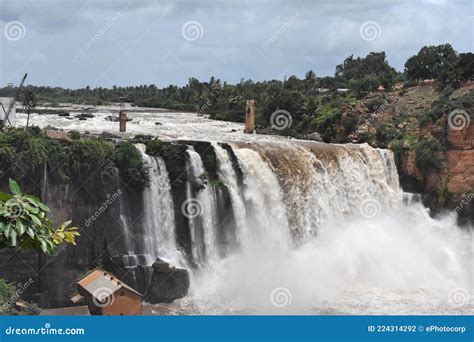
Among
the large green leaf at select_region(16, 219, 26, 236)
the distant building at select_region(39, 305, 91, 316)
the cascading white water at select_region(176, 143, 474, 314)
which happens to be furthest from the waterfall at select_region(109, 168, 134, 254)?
the large green leaf at select_region(16, 219, 26, 236)

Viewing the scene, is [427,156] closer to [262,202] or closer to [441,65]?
[262,202]

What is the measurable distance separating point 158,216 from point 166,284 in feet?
8.04

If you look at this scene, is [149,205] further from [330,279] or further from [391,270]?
[391,270]

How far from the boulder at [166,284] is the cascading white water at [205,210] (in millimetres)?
1497

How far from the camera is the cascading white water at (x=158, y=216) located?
72.0ft

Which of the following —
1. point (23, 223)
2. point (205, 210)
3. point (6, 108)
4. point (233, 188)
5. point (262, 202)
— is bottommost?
point (205, 210)

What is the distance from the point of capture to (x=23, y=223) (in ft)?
18.0

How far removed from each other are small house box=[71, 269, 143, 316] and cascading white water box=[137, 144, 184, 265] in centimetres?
253

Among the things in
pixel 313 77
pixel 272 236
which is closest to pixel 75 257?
pixel 272 236

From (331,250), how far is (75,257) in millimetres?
9686

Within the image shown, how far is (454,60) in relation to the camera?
41906mm

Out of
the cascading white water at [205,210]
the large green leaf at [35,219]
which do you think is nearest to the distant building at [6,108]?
the cascading white water at [205,210]

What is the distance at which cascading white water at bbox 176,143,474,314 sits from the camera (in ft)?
70.5

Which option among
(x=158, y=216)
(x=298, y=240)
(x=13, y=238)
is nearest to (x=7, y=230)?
(x=13, y=238)
